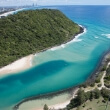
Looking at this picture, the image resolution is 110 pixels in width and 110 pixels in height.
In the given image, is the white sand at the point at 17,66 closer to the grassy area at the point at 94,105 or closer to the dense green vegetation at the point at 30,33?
the dense green vegetation at the point at 30,33

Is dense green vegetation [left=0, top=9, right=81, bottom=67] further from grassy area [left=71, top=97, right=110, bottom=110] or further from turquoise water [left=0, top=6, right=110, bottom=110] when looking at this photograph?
grassy area [left=71, top=97, right=110, bottom=110]

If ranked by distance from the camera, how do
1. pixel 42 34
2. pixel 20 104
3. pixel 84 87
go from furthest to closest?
pixel 42 34, pixel 84 87, pixel 20 104

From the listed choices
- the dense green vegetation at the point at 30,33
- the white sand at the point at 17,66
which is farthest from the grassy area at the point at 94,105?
the dense green vegetation at the point at 30,33

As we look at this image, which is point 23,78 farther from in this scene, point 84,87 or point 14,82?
point 84,87

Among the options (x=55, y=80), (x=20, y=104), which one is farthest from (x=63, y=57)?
(x=20, y=104)

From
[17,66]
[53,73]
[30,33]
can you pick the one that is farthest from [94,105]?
[30,33]

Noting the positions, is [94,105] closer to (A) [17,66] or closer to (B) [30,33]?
(A) [17,66]

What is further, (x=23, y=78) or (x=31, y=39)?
(x=31, y=39)
